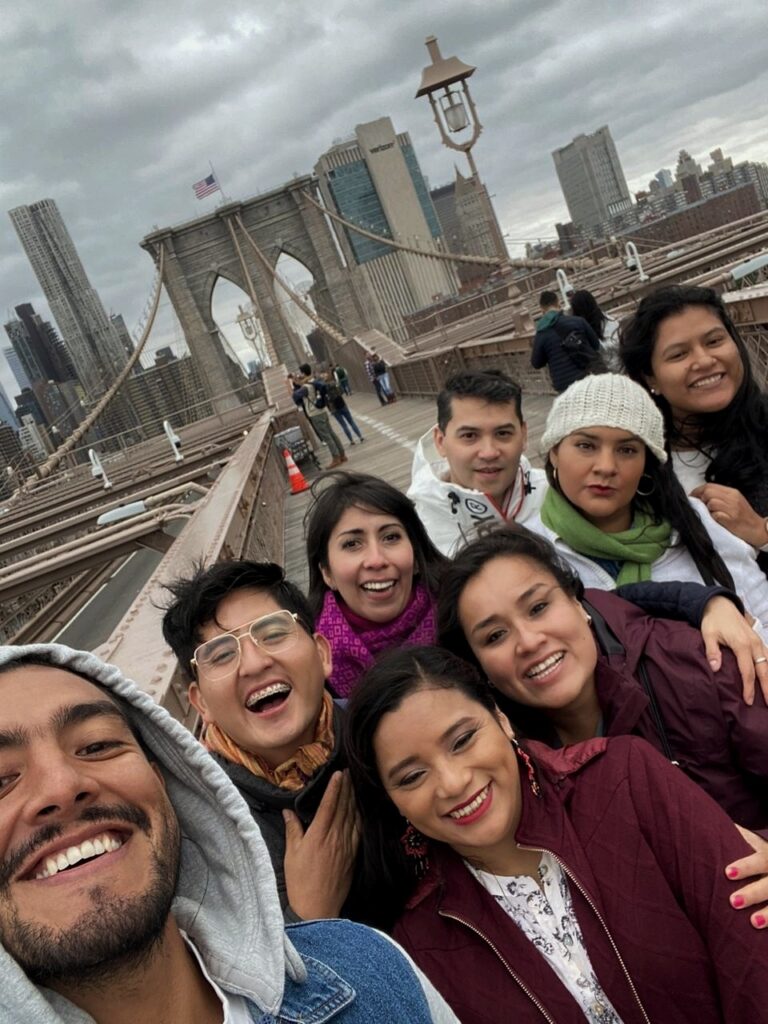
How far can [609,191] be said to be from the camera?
141 meters

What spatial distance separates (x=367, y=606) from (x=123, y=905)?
5.03 ft

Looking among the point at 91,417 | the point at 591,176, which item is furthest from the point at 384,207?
the point at 91,417

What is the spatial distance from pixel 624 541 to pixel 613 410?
1.31 ft

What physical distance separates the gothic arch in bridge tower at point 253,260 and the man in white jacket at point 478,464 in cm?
4368

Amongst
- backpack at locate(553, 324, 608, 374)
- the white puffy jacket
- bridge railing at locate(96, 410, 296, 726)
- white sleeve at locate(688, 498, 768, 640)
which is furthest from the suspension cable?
white sleeve at locate(688, 498, 768, 640)

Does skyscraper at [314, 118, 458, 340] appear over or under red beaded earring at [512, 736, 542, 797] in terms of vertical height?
over

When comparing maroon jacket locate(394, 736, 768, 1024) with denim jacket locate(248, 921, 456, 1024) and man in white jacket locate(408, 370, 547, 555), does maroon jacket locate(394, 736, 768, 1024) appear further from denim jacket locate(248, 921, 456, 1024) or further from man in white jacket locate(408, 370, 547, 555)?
man in white jacket locate(408, 370, 547, 555)

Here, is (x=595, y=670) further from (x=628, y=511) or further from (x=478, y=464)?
(x=478, y=464)

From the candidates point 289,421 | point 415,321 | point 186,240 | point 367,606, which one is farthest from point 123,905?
point 186,240

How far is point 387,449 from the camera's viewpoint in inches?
488

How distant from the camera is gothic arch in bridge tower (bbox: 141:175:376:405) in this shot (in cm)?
4603

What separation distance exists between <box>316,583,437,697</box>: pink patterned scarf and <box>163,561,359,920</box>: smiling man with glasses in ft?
1.54

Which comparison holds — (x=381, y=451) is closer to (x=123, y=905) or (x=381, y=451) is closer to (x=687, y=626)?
(x=687, y=626)

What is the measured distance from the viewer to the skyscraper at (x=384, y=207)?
7125 centimetres
